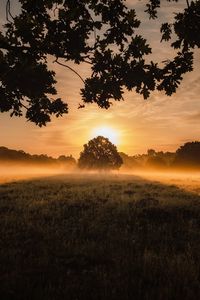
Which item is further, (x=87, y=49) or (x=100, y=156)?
(x=100, y=156)

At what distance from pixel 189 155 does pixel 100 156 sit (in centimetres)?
2884

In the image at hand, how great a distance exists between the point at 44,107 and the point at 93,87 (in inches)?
62.7

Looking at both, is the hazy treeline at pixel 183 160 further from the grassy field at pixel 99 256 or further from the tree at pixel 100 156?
the grassy field at pixel 99 256

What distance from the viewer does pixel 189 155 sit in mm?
107438

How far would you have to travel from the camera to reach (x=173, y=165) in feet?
365

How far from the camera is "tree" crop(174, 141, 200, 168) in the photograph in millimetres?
103475

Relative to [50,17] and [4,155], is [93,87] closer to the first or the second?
[50,17]

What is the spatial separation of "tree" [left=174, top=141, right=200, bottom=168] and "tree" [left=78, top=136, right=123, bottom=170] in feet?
69.6

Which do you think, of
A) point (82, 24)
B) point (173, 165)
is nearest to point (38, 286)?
point (82, 24)

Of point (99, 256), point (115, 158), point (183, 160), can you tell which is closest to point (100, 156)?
point (115, 158)

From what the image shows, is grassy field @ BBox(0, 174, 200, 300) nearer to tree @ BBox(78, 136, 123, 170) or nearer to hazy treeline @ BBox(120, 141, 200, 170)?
tree @ BBox(78, 136, 123, 170)

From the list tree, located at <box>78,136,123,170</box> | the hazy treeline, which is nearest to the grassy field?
tree, located at <box>78,136,123,170</box>

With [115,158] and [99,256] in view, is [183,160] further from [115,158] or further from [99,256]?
[99,256]

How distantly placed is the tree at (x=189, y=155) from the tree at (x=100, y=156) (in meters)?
21.2
